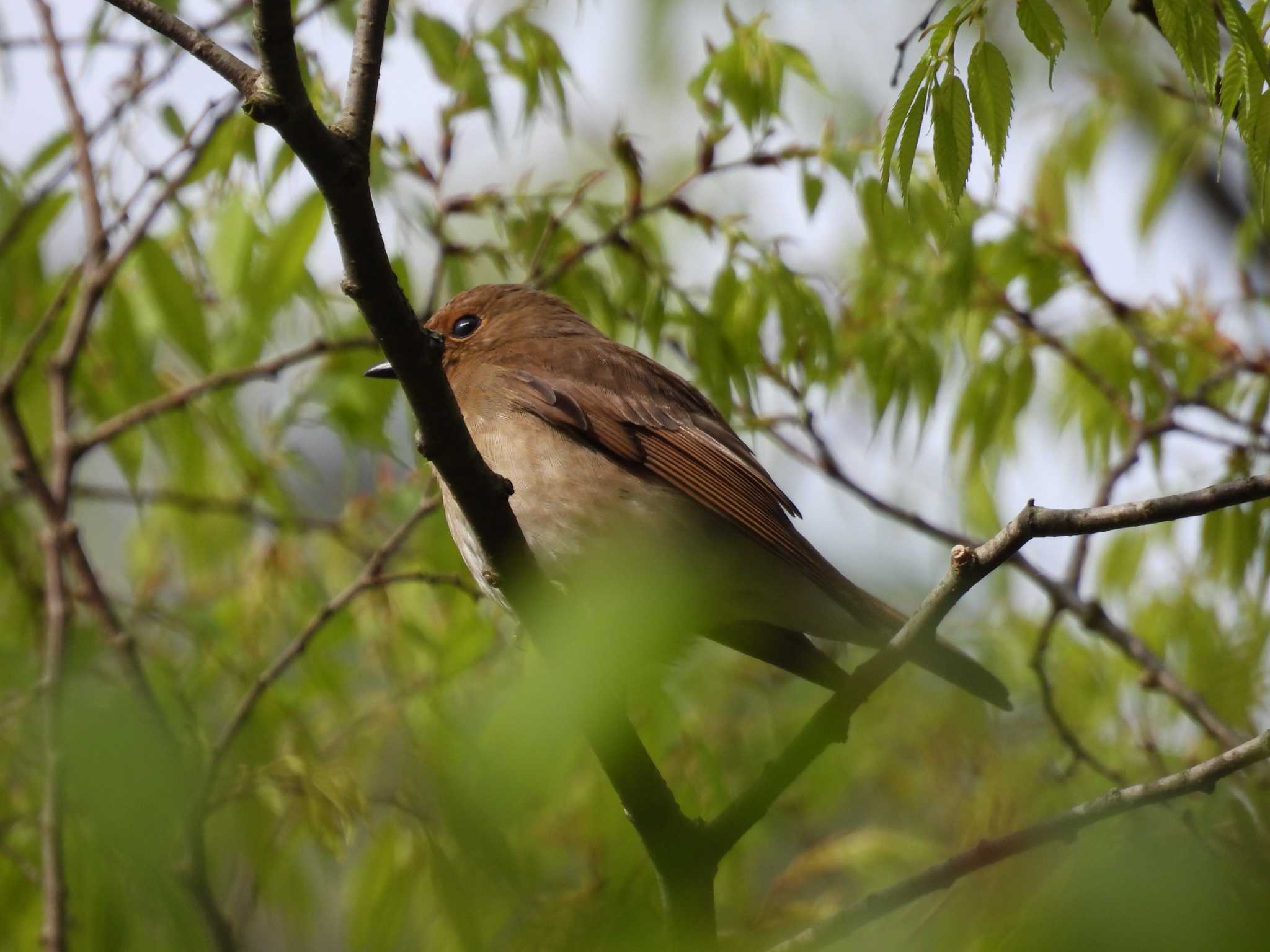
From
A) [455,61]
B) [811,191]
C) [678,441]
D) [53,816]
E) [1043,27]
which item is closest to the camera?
[1043,27]

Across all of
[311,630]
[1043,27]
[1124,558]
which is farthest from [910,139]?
[1124,558]

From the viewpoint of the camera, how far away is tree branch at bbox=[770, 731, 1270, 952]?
271cm

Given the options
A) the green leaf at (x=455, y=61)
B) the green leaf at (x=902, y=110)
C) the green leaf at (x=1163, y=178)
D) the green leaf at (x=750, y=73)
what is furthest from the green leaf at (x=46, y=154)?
the green leaf at (x=1163, y=178)

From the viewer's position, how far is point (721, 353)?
4.67 meters

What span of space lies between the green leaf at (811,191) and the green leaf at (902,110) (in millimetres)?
1703

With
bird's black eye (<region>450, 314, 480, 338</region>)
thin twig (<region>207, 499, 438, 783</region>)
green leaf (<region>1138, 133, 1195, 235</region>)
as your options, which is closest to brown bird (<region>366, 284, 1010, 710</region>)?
thin twig (<region>207, 499, 438, 783</region>)

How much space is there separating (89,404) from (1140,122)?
608 centimetres

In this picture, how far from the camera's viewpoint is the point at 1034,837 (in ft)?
9.42

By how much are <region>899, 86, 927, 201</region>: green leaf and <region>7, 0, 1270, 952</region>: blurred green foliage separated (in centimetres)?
28

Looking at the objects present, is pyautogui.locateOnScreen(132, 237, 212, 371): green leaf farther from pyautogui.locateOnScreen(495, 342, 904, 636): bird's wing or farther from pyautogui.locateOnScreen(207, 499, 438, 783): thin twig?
pyautogui.locateOnScreen(495, 342, 904, 636): bird's wing

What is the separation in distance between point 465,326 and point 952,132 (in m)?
3.23

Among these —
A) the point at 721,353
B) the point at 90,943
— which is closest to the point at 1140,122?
the point at 721,353

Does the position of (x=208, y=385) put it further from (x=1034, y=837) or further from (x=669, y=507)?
(x=1034, y=837)

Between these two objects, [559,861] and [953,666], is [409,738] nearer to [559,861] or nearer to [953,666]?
[559,861]
